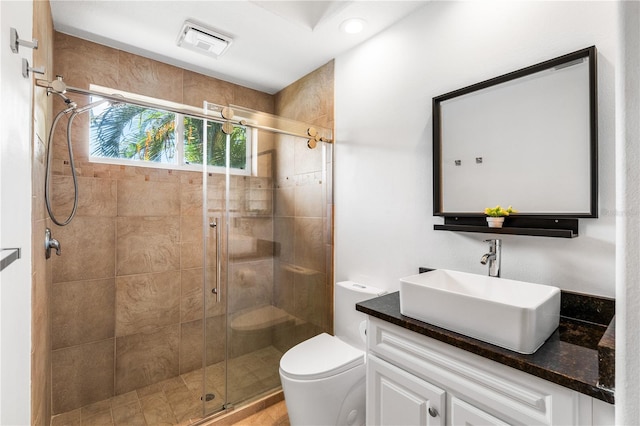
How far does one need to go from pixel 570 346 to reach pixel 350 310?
47.1 inches

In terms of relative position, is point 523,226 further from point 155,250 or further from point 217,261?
point 155,250

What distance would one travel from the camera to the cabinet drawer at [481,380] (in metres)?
0.84

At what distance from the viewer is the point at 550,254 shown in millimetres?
1271

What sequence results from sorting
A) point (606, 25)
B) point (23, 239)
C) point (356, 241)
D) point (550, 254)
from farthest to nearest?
point (356, 241), point (550, 254), point (606, 25), point (23, 239)

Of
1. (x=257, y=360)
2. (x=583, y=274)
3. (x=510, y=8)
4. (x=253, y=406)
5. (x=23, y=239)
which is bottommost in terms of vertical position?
(x=253, y=406)

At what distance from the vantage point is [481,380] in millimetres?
984

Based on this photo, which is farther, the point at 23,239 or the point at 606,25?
the point at 606,25

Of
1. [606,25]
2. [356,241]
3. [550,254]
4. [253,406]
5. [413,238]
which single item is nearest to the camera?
[606,25]

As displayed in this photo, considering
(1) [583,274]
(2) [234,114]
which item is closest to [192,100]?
(2) [234,114]

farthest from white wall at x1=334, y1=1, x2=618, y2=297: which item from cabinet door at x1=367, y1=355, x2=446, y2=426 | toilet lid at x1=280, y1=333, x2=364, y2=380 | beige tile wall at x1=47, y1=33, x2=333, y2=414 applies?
cabinet door at x1=367, y1=355, x2=446, y2=426

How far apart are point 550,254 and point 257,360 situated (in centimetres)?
185

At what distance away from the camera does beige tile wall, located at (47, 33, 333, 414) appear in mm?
1985

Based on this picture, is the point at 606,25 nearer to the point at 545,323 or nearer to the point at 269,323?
the point at 545,323

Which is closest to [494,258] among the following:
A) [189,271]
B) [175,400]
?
[189,271]
